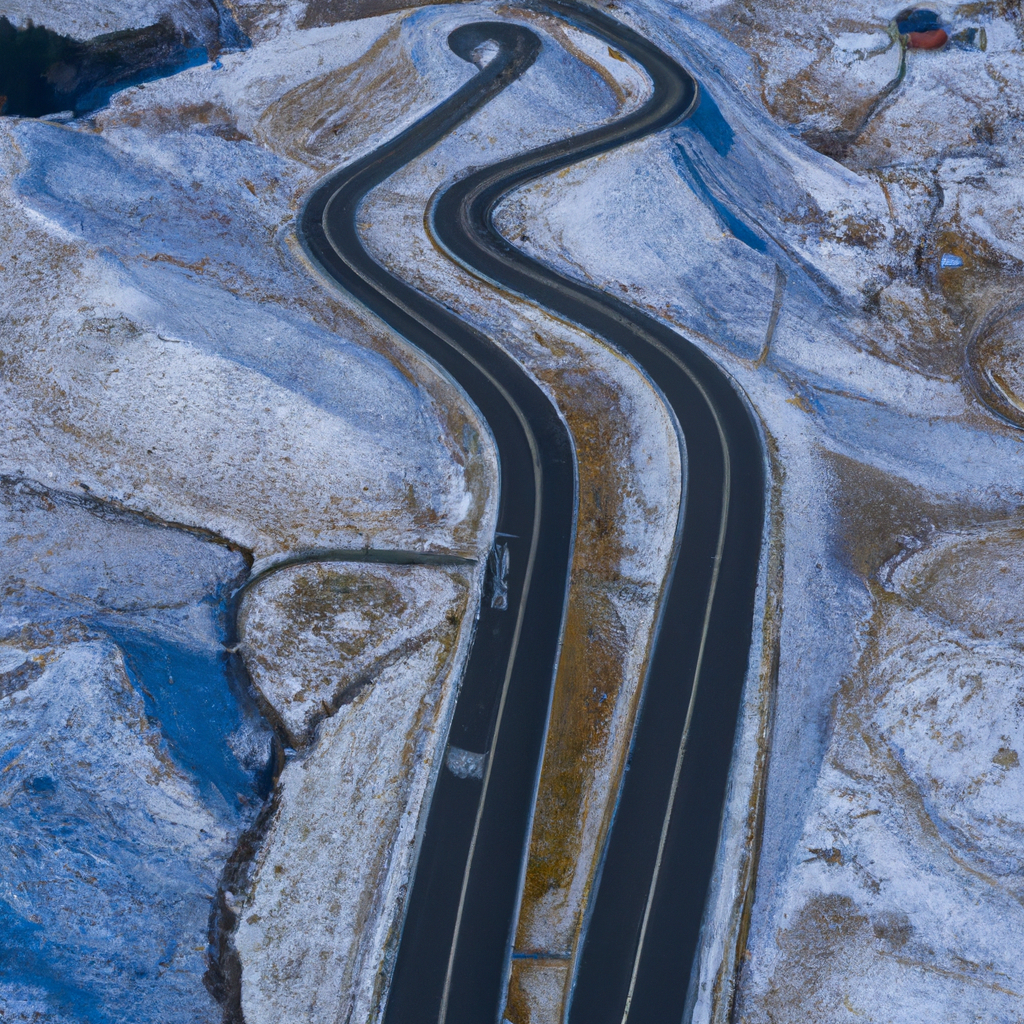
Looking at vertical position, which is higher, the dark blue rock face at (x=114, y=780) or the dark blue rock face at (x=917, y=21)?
the dark blue rock face at (x=917, y=21)

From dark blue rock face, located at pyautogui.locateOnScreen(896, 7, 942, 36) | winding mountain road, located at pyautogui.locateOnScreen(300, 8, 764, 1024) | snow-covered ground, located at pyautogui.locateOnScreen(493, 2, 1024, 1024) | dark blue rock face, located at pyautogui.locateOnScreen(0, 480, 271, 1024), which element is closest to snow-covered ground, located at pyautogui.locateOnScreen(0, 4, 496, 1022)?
dark blue rock face, located at pyautogui.locateOnScreen(0, 480, 271, 1024)

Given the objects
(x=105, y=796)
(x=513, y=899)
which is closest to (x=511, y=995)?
(x=513, y=899)

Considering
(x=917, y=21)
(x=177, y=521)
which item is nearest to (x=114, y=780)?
(x=177, y=521)

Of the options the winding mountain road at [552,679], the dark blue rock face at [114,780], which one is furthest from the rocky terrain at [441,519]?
the winding mountain road at [552,679]

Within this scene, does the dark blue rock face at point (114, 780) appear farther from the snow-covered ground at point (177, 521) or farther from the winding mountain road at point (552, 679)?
the winding mountain road at point (552, 679)

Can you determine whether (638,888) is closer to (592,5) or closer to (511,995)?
(511,995)
